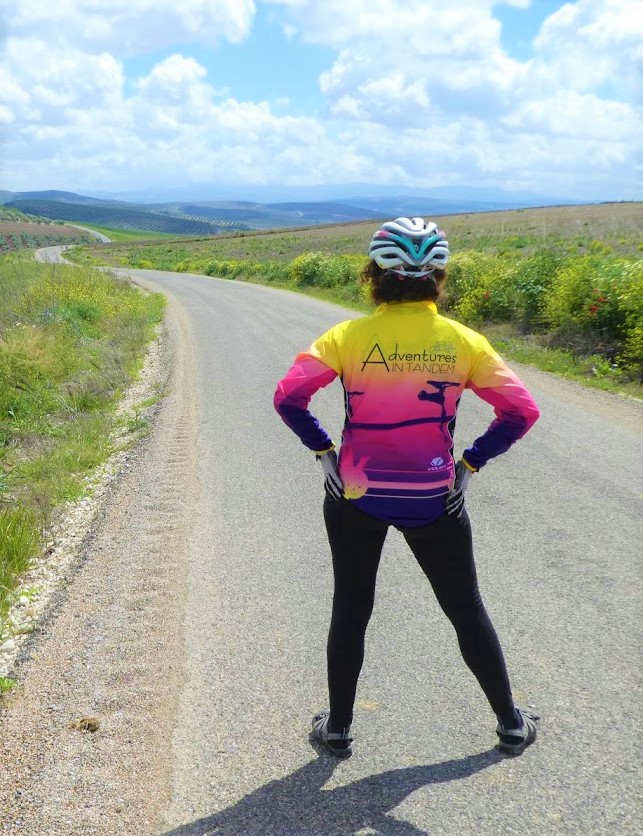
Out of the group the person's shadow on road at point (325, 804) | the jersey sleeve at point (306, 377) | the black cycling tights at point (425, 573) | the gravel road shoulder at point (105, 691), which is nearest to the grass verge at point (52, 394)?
the gravel road shoulder at point (105, 691)

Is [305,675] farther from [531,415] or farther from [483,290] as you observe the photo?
[483,290]

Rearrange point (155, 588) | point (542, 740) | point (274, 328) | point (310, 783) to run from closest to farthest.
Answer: point (310, 783), point (542, 740), point (155, 588), point (274, 328)

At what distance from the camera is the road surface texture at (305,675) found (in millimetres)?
2445

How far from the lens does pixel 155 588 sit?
421 cm

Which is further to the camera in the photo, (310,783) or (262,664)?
(262,664)

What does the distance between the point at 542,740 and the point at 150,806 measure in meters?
1.52

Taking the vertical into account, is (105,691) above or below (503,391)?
below

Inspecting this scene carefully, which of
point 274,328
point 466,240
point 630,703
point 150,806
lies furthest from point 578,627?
point 466,240

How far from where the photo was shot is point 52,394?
9.97m

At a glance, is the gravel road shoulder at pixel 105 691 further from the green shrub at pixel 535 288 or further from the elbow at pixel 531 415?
the green shrub at pixel 535 288

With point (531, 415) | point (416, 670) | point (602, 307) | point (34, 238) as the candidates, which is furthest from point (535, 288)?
point (34, 238)

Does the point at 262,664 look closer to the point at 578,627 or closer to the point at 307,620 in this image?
the point at 307,620

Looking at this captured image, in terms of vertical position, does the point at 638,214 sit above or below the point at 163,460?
above

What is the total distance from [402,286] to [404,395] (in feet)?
1.21
